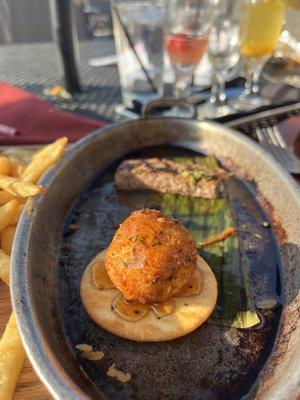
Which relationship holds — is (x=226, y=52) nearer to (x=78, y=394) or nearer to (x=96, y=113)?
(x=96, y=113)

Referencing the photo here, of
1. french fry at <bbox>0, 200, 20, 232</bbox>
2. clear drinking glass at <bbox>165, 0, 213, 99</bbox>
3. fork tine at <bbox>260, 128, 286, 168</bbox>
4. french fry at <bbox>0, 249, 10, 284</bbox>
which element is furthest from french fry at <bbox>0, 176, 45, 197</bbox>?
clear drinking glass at <bbox>165, 0, 213, 99</bbox>

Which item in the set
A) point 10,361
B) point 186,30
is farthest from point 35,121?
point 10,361

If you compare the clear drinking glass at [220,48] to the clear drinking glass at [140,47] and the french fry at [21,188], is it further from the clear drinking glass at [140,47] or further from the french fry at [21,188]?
the french fry at [21,188]

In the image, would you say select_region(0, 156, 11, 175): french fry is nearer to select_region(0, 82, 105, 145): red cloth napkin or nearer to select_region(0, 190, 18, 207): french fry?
select_region(0, 190, 18, 207): french fry

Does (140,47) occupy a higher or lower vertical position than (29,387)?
higher

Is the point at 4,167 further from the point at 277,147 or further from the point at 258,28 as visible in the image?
the point at 258,28

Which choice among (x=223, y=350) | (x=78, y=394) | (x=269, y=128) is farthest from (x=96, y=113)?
(x=78, y=394)
